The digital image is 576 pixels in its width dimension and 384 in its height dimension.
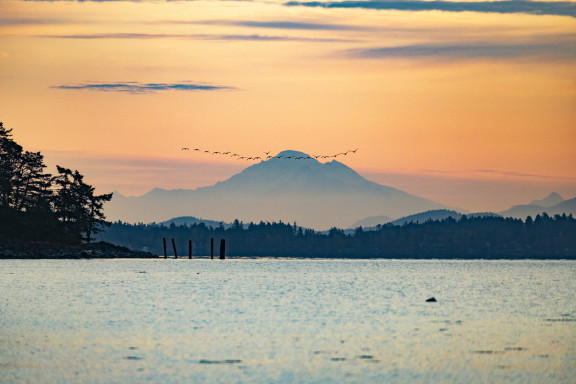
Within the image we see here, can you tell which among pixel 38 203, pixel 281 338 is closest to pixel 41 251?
pixel 38 203

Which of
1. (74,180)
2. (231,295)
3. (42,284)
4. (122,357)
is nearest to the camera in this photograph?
(122,357)

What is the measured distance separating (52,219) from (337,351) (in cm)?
14394

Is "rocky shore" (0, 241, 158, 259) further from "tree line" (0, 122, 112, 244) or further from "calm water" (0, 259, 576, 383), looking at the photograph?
"calm water" (0, 259, 576, 383)

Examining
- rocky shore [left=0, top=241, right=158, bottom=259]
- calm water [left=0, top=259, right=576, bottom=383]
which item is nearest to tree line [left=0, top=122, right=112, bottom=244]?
rocky shore [left=0, top=241, right=158, bottom=259]

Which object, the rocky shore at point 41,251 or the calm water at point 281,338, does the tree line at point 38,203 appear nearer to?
the rocky shore at point 41,251

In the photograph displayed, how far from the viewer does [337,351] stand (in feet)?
140

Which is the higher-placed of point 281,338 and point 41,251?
point 41,251

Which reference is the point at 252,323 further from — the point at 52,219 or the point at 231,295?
the point at 52,219

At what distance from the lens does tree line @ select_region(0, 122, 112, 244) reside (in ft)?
568

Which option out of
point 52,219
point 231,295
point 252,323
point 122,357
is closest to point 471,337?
point 252,323

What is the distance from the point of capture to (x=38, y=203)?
178500 millimetres

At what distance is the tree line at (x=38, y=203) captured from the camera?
17300 centimetres

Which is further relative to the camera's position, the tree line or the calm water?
the tree line

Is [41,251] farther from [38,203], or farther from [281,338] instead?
[281,338]
